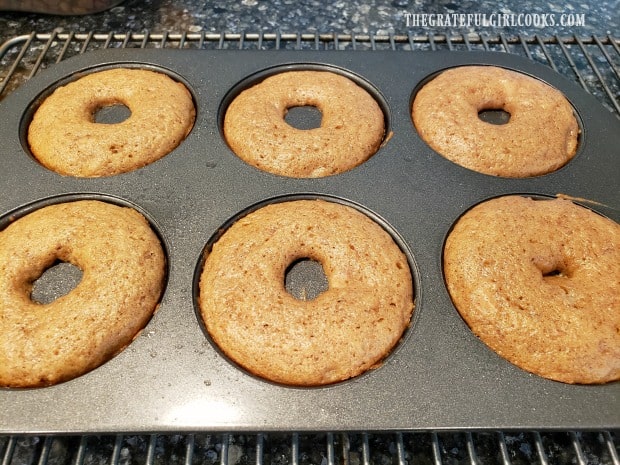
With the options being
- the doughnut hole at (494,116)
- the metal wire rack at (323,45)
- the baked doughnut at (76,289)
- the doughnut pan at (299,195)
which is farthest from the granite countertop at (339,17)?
the baked doughnut at (76,289)

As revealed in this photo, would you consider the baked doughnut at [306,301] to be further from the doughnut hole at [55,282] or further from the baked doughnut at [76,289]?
the doughnut hole at [55,282]

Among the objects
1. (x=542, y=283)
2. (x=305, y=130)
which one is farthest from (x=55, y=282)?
(x=542, y=283)

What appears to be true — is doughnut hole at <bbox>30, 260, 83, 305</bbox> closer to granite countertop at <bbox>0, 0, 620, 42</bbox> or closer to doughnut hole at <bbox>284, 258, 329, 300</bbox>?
doughnut hole at <bbox>284, 258, 329, 300</bbox>

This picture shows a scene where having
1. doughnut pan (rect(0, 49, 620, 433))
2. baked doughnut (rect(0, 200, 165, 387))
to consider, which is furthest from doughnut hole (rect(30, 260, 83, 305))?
doughnut pan (rect(0, 49, 620, 433))

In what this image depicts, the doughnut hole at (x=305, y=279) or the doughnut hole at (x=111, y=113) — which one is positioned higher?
the doughnut hole at (x=111, y=113)

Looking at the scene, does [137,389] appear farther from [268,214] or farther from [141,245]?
[268,214]

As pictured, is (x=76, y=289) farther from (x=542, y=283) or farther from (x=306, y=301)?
(x=542, y=283)
